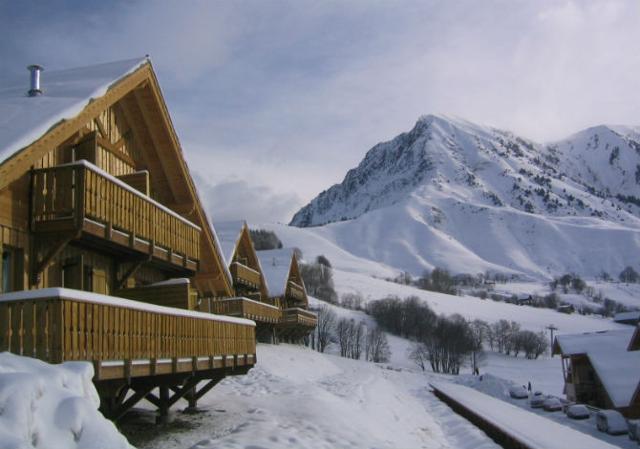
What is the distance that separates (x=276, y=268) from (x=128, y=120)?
36510 mm

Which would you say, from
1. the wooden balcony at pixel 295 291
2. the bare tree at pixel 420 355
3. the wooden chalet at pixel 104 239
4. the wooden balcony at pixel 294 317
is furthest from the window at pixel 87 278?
the bare tree at pixel 420 355

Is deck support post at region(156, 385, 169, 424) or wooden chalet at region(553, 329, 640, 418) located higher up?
deck support post at region(156, 385, 169, 424)

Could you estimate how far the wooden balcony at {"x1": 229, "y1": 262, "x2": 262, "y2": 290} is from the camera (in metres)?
37.1

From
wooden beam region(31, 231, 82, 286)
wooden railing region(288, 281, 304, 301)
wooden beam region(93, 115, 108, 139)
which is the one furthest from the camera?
wooden railing region(288, 281, 304, 301)

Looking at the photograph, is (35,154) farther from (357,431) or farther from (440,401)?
(440,401)

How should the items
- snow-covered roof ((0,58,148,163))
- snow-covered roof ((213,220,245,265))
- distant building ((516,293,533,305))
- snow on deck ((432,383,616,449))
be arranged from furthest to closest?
distant building ((516,293,533,305)), snow-covered roof ((213,220,245,265)), snow on deck ((432,383,616,449)), snow-covered roof ((0,58,148,163))

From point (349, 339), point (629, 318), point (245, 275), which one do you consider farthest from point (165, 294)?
point (629, 318)

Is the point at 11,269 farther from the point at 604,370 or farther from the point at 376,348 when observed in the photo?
the point at 376,348

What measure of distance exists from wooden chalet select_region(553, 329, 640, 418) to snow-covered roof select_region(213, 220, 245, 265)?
959 inches

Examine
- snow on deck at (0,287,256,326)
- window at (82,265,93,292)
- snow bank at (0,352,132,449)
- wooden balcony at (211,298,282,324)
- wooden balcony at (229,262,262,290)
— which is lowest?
snow bank at (0,352,132,449)

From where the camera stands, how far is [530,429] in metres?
28.0

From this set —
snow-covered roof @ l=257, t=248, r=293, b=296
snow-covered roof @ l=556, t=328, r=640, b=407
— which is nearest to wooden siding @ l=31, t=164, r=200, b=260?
snow-covered roof @ l=556, t=328, r=640, b=407

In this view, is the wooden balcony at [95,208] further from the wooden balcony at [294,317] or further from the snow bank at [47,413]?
the wooden balcony at [294,317]

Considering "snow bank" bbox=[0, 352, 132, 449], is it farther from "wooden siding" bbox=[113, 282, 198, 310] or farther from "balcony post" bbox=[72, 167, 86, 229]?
"wooden siding" bbox=[113, 282, 198, 310]
